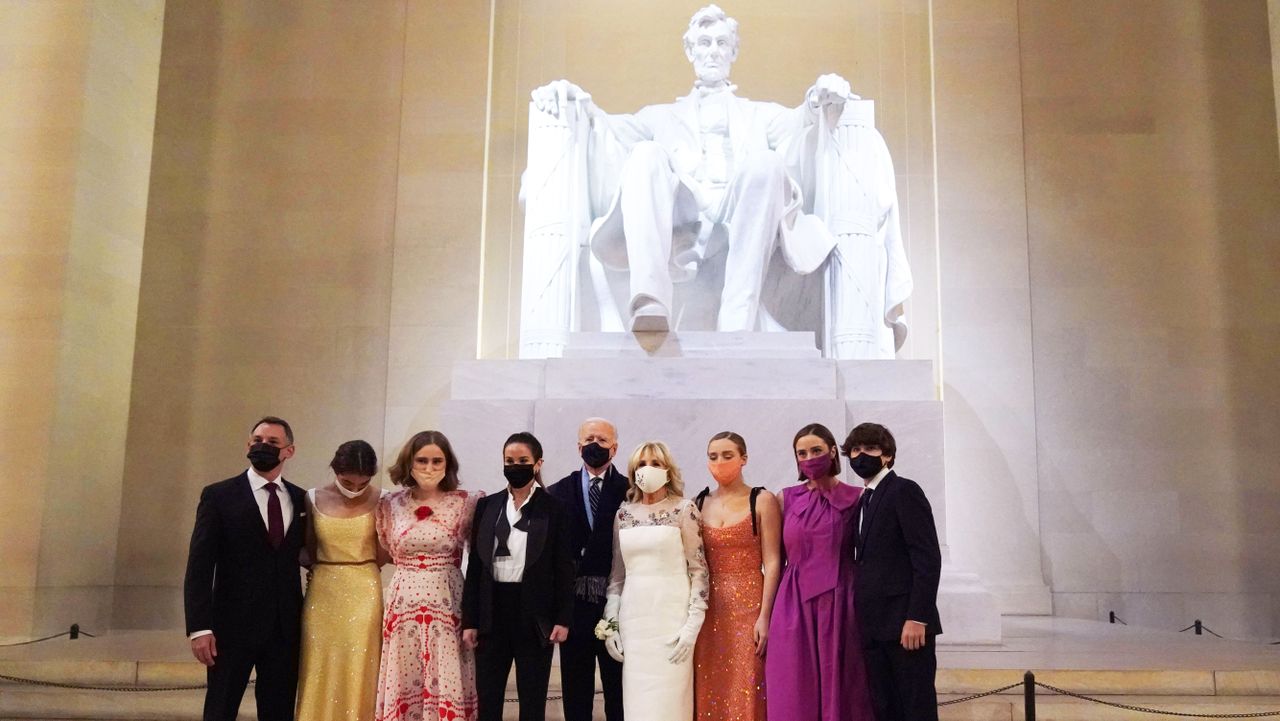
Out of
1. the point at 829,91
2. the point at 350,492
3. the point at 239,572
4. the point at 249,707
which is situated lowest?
the point at 249,707

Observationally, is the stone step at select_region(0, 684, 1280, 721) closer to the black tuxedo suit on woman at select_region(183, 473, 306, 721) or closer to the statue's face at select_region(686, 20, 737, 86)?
the black tuxedo suit on woman at select_region(183, 473, 306, 721)

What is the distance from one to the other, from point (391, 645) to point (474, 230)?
5325 millimetres

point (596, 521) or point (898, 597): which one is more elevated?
point (596, 521)

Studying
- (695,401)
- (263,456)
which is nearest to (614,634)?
(263,456)

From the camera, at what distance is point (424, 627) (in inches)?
150

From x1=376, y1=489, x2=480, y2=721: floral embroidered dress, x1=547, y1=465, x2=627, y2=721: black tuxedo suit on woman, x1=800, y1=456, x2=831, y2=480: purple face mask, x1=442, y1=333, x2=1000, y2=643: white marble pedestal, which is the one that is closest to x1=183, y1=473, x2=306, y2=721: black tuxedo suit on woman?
x1=376, y1=489, x2=480, y2=721: floral embroidered dress

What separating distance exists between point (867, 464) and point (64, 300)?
18.6ft

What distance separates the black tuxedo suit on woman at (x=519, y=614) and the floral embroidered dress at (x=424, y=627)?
0.21ft

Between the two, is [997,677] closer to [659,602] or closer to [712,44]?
[659,602]

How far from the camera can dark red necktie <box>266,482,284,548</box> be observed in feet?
12.7

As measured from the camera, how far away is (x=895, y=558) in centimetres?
371

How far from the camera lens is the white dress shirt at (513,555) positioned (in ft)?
12.6

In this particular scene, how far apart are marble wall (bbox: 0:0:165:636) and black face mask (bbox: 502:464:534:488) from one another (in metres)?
4.54

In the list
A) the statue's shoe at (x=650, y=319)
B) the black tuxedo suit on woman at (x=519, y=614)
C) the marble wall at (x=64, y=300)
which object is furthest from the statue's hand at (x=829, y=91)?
the marble wall at (x=64, y=300)
